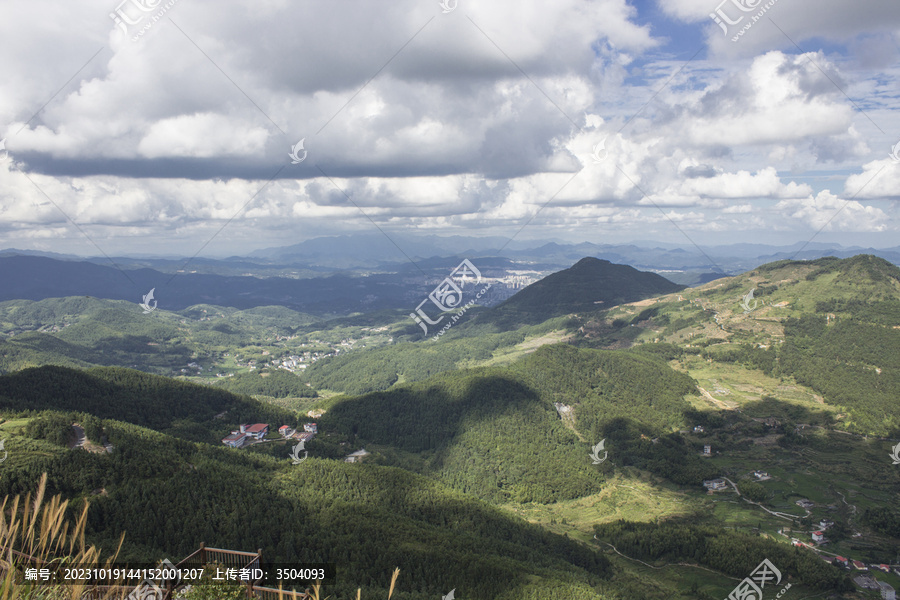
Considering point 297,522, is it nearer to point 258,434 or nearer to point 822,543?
point 258,434

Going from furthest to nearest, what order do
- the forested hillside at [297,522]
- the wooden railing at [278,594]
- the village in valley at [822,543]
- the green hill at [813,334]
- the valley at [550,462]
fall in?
the green hill at [813,334], the village in valley at [822,543], the valley at [550,462], the forested hillside at [297,522], the wooden railing at [278,594]

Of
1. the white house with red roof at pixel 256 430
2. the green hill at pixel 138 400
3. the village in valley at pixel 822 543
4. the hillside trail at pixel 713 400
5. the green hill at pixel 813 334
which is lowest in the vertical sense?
the village in valley at pixel 822 543

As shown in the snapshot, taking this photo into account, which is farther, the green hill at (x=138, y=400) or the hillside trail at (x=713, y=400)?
the hillside trail at (x=713, y=400)

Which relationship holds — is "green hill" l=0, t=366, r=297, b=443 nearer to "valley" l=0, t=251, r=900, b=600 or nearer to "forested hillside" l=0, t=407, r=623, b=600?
"valley" l=0, t=251, r=900, b=600

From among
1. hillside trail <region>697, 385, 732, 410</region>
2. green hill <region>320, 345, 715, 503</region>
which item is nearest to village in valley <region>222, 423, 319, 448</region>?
green hill <region>320, 345, 715, 503</region>

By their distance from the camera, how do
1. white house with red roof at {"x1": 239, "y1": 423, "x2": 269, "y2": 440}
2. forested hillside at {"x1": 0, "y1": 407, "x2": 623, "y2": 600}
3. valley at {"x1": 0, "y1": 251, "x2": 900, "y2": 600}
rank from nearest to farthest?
forested hillside at {"x1": 0, "y1": 407, "x2": 623, "y2": 600}
valley at {"x1": 0, "y1": 251, "x2": 900, "y2": 600}
white house with red roof at {"x1": 239, "y1": 423, "x2": 269, "y2": 440}

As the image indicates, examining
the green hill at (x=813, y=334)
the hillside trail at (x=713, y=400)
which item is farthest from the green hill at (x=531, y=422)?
the green hill at (x=813, y=334)

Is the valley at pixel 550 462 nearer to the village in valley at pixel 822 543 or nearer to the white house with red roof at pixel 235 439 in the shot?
the village in valley at pixel 822 543

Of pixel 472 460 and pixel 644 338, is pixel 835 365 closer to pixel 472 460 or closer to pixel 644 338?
pixel 644 338

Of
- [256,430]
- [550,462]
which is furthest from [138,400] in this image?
[550,462]

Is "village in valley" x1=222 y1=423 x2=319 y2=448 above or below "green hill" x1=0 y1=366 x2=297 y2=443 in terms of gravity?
below

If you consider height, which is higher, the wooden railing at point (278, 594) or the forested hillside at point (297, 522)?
the wooden railing at point (278, 594)
